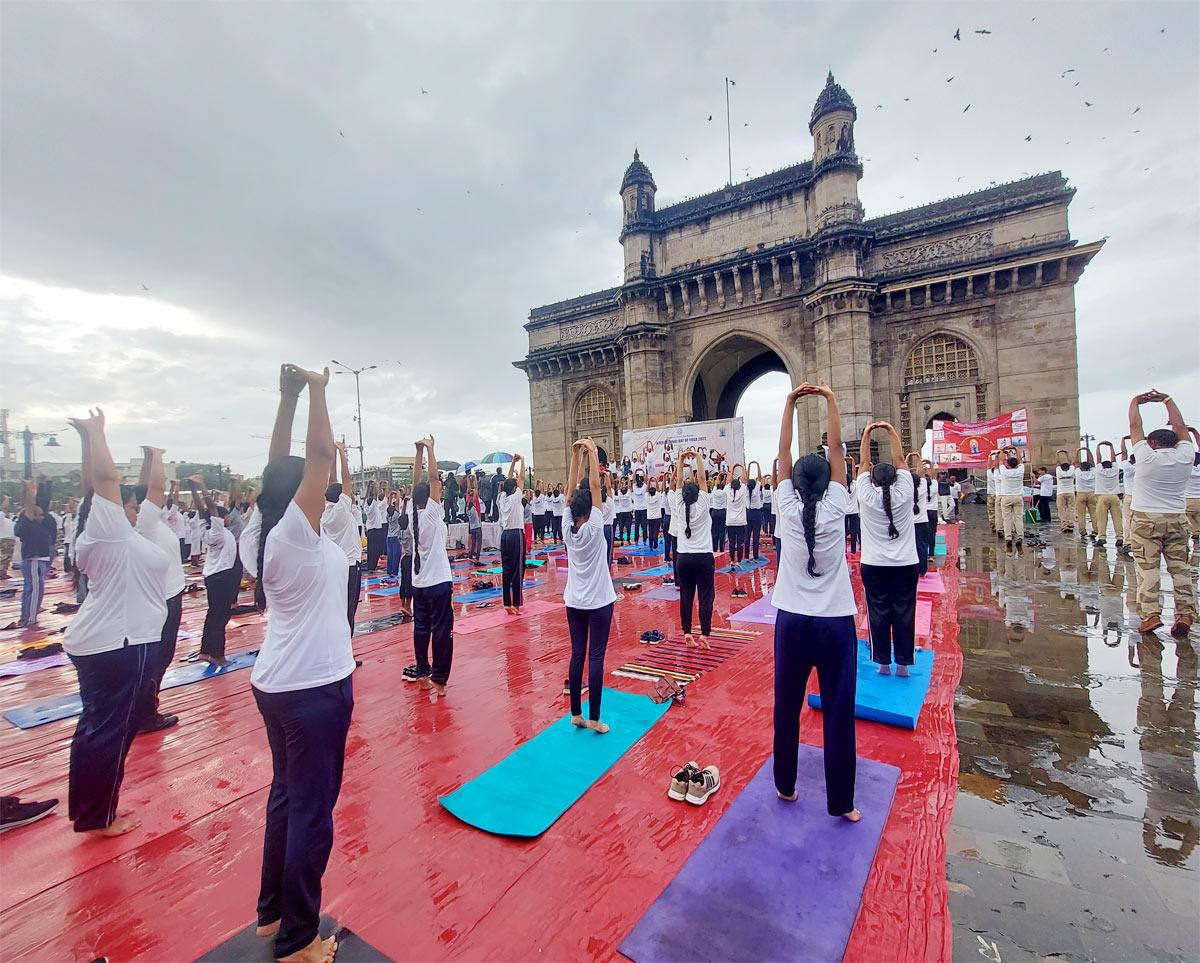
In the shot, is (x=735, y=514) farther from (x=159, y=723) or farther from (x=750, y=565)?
(x=159, y=723)

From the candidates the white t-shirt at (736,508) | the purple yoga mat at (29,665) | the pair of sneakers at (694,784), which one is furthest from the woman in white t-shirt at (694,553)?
the purple yoga mat at (29,665)

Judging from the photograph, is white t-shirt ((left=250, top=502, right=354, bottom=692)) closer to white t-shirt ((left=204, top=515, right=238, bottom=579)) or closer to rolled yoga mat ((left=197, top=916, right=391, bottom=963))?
rolled yoga mat ((left=197, top=916, right=391, bottom=963))

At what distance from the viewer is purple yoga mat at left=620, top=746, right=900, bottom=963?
230 cm

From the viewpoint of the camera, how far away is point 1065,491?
606 inches

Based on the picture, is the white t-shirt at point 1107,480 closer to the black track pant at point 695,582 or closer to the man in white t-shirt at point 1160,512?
the man in white t-shirt at point 1160,512

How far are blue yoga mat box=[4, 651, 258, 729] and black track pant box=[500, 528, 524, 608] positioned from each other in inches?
144

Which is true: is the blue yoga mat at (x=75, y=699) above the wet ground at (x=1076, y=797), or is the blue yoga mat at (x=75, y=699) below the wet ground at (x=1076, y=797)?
below

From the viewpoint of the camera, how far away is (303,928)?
2277 millimetres

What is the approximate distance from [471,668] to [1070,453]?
21.3 meters

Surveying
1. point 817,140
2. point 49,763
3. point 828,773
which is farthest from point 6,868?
point 817,140

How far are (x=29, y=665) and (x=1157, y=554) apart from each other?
14829mm

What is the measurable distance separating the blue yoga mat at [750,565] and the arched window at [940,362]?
40.7ft

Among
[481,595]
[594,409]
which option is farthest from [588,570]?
[594,409]

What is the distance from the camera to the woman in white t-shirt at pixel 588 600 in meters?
4.32
